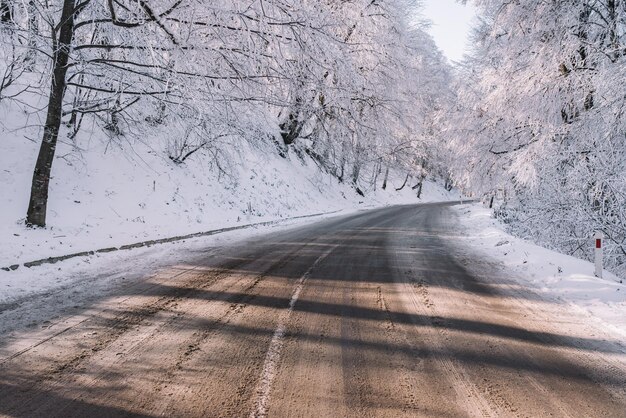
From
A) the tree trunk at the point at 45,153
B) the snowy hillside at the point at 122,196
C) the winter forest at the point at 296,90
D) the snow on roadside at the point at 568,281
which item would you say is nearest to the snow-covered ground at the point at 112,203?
the snowy hillside at the point at 122,196

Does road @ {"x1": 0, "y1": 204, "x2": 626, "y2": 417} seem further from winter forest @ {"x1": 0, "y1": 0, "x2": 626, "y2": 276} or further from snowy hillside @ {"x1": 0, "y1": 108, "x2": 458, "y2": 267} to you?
winter forest @ {"x1": 0, "y1": 0, "x2": 626, "y2": 276}

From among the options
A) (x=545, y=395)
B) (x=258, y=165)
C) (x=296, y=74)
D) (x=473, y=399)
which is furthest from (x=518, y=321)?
(x=258, y=165)

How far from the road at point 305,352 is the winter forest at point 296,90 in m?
3.78

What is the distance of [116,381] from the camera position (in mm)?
3156

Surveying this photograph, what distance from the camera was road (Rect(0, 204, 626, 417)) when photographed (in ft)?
9.65

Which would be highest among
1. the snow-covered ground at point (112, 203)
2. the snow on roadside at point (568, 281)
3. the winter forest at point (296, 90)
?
the winter forest at point (296, 90)

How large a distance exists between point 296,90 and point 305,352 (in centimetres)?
569

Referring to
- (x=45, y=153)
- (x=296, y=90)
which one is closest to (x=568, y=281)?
(x=296, y=90)

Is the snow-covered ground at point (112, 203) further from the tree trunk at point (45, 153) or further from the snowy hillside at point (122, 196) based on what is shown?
the tree trunk at point (45, 153)

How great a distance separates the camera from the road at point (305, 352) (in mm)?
2941

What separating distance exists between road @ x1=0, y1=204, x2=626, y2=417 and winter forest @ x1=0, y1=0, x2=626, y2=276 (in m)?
3.78

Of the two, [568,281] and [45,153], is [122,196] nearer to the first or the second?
[45,153]

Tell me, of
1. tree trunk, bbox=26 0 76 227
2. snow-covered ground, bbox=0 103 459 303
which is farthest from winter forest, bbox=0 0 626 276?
snow-covered ground, bbox=0 103 459 303

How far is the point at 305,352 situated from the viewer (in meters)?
3.77
